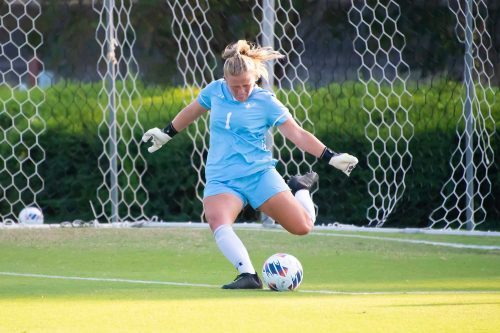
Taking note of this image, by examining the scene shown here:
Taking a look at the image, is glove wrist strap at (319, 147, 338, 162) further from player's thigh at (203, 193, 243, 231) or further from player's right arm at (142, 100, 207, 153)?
player's right arm at (142, 100, 207, 153)

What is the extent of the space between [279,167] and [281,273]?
5982 millimetres

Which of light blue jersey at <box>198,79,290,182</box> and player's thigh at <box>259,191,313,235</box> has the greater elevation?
light blue jersey at <box>198,79,290,182</box>

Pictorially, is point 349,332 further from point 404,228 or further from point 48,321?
point 404,228

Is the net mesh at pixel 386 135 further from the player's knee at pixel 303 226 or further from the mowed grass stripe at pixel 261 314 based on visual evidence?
the mowed grass stripe at pixel 261 314

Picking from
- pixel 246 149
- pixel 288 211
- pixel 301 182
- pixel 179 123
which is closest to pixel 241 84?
pixel 246 149

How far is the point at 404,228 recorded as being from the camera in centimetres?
1346

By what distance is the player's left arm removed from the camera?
28.2 ft

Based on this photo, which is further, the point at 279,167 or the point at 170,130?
the point at 279,167

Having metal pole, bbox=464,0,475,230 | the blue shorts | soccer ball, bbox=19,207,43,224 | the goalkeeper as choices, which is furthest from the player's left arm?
soccer ball, bbox=19,207,43,224

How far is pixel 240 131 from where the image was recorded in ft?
29.5

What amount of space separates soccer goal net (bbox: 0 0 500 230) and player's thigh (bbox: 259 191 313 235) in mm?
3685

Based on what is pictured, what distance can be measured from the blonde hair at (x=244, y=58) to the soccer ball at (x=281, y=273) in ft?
4.37

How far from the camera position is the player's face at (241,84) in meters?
8.71

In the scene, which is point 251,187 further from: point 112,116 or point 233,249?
point 112,116
